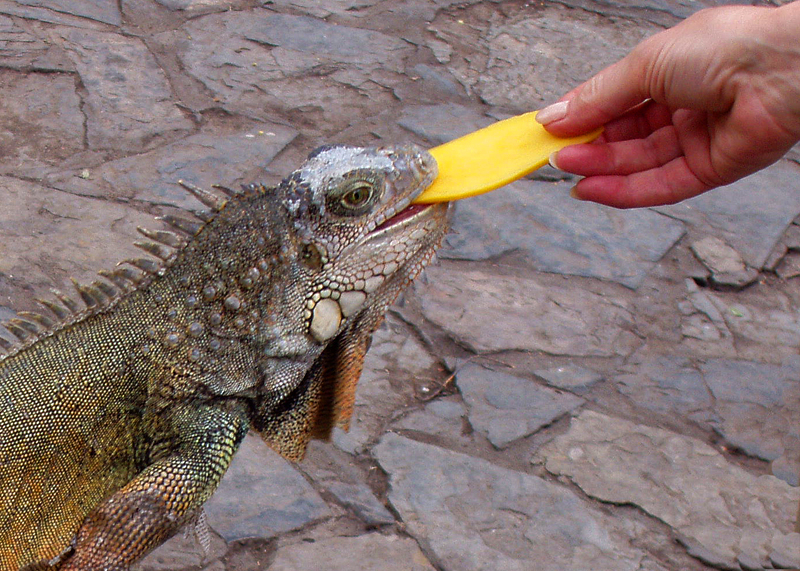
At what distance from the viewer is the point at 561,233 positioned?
513 cm

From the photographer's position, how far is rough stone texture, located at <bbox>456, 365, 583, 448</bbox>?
155 inches

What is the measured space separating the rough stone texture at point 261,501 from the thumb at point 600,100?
5.74ft

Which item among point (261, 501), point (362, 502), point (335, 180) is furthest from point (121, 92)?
point (335, 180)

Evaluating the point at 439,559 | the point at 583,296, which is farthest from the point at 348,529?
the point at 583,296

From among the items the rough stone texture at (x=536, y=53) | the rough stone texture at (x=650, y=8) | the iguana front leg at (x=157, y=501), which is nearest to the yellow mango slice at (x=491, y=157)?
the iguana front leg at (x=157, y=501)

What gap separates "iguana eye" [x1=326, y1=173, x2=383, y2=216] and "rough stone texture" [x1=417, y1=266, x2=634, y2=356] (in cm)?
203

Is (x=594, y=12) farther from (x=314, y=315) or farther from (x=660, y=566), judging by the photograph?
(x=314, y=315)

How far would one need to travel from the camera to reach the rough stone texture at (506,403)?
393 cm

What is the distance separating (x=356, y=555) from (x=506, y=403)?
1114 millimetres

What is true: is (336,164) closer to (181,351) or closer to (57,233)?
(181,351)

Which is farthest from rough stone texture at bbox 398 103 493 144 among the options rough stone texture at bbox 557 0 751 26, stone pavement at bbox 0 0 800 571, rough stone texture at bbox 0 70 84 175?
rough stone texture at bbox 557 0 751 26

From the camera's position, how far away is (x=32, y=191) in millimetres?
4789

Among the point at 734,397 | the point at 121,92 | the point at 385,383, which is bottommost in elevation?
the point at 734,397

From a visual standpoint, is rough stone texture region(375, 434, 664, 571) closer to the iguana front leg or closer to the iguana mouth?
the iguana front leg
